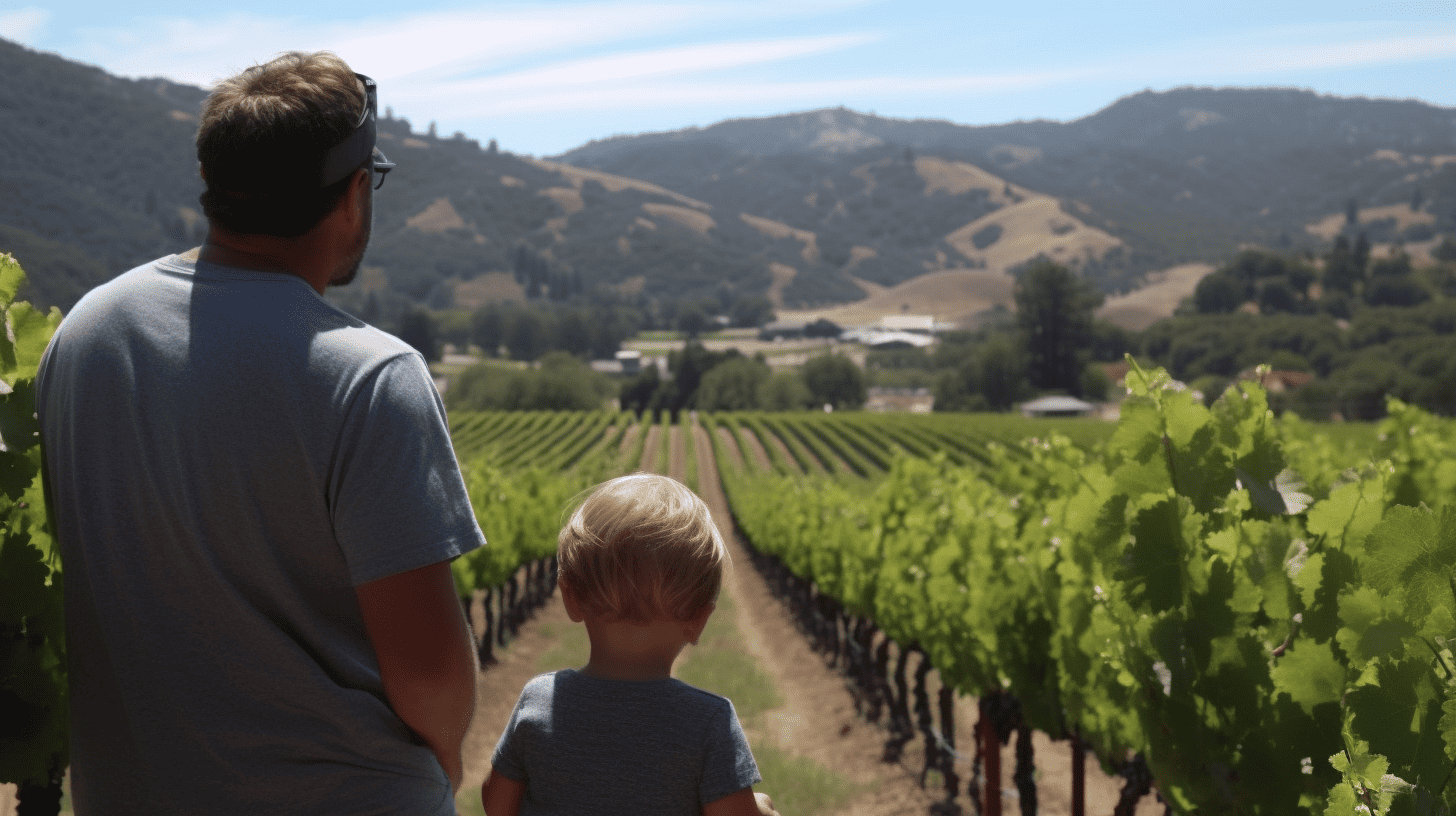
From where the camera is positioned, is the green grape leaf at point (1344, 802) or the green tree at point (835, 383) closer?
the green grape leaf at point (1344, 802)

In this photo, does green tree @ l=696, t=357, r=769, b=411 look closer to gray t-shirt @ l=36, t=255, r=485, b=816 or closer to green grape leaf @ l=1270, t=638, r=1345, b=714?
green grape leaf @ l=1270, t=638, r=1345, b=714

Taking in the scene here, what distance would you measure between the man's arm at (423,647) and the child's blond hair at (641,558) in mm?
306

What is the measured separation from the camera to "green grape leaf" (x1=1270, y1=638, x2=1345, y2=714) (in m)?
2.57

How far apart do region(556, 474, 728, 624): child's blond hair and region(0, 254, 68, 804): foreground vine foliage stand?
3.49 feet

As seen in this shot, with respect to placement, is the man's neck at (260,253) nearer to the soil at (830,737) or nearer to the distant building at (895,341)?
the soil at (830,737)

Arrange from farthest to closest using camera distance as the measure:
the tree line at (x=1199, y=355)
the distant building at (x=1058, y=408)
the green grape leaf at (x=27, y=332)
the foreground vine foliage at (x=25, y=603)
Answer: the distant building at (x=1058, y=408) → the tree line at (x=1199, y=355) → the green grape leaf at (x=27, y=332) → the foreground vine foliage at (x=25, y=603)

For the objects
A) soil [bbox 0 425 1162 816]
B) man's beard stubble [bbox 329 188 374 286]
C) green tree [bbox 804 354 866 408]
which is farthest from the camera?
green tree [bbox 804 354 866 408]

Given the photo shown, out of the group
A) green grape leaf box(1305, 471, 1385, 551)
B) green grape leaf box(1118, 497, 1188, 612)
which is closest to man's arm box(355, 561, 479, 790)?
green grape leaf box(1118, 497, 1188, 612)

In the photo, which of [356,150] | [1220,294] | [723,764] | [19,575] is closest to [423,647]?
[723,764]

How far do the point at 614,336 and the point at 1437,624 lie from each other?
Answer: 168 metres

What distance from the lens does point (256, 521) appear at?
4.93ft

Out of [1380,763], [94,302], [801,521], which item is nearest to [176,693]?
[94,302]

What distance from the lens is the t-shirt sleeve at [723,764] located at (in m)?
1.89

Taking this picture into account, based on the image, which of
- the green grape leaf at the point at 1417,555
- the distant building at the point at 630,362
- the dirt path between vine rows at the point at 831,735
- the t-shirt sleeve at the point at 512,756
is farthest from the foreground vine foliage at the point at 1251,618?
the distant building at the point at 630,362
